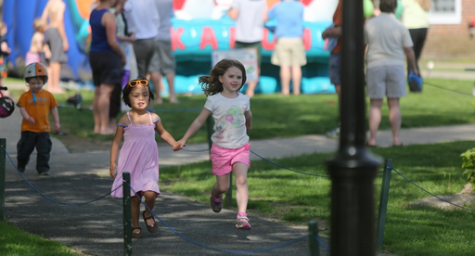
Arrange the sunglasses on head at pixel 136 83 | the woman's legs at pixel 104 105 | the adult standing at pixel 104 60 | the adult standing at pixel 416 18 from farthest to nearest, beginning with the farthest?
the adult standing at pixel 416 18 → the woman's legs at pixel 104 105 → the adult standing at pixel 104 60 → the sunglasses on head at pixel 136 83

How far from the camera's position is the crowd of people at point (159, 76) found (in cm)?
648

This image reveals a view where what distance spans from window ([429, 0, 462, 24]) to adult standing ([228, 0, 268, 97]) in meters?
17.5

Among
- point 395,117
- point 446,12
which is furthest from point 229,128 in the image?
point 446,12

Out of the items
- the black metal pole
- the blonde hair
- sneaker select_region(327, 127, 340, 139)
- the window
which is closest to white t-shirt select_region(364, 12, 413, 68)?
sneaker select_region(327, 127, 340, 139)

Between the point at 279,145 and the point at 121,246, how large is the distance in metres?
5.37

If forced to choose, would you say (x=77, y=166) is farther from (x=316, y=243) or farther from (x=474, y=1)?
(x=474, y=1)

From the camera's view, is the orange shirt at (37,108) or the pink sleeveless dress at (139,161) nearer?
the pink sleeveless dress at (139,161)

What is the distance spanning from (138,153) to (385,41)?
5372 millimetres

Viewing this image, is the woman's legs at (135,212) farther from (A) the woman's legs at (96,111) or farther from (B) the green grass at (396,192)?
(A) the woman's legs at (96,111)

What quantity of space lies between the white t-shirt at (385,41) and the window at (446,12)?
923 inches

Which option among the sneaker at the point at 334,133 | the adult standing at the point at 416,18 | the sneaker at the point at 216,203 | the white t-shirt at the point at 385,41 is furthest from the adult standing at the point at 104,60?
the adult standing at the point at 416,18

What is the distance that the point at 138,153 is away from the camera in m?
6.38

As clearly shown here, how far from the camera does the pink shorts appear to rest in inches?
267

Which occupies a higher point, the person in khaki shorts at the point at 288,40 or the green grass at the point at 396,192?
the person in khaki shorts at the point at 288,40
